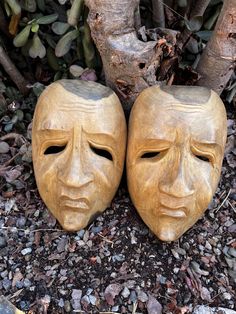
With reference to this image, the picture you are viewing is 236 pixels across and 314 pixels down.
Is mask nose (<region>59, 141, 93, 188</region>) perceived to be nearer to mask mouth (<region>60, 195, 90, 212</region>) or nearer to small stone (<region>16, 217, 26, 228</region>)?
mask mouth (<region>60, 195, 90, 212</region>)

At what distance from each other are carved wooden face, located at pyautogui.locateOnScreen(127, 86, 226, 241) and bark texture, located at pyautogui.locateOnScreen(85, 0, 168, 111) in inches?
5.3

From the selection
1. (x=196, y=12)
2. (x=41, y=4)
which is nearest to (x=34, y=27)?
(x=41, y=4)

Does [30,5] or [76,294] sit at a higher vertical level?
[30,5]

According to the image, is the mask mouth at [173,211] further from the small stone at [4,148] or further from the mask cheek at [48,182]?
the small stone at [4,148]

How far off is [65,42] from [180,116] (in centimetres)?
52

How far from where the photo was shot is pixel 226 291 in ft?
5.04

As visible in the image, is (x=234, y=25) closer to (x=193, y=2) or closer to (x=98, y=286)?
(x=193, y=2)

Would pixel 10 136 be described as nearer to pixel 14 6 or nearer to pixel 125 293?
pixel 14 6

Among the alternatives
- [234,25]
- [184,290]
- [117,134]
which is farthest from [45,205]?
[234,25]

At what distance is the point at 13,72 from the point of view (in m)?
1.97

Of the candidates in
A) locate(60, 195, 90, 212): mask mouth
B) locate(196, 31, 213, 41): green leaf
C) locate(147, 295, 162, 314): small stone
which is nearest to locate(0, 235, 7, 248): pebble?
locate(60, 195, 90, 212): mask mouth

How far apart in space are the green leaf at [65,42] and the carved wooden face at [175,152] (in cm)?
38

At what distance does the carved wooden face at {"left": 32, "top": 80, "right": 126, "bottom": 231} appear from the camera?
1.50m

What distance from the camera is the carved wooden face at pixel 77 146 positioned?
150 cm
